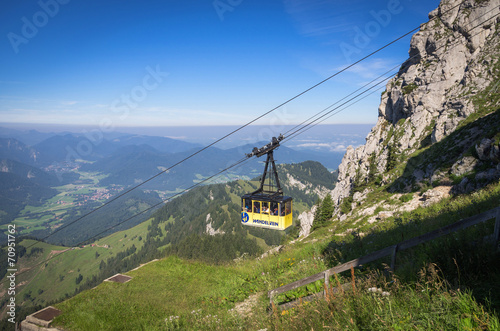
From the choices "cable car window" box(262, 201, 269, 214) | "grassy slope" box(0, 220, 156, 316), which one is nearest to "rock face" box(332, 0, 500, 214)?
"cable car window" box(262, 201, 269, 214)

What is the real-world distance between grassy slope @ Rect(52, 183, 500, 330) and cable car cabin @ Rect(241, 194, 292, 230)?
491 centimetres

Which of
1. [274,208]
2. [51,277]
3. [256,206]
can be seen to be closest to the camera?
[274,208]

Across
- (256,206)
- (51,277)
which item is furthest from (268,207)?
(51,277)

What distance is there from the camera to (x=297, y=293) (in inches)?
351

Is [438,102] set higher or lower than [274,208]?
higher

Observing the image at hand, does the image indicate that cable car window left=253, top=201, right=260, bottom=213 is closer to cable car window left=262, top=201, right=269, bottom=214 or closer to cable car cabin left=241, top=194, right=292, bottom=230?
cable car cabin left=241, top=194, right=292, bottom=230

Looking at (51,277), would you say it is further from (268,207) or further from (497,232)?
(497,232)

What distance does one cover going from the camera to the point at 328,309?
229 inches

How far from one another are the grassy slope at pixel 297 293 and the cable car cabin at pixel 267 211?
491cm

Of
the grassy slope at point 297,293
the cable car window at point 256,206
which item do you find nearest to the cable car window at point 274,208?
the cable car window at point 256,206

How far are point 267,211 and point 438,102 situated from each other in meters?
58.7

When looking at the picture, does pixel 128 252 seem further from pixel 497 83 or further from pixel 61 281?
pixel 497 83

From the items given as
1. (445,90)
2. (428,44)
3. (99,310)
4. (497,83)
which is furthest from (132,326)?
(428,44)

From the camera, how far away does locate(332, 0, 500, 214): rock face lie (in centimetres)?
3645
